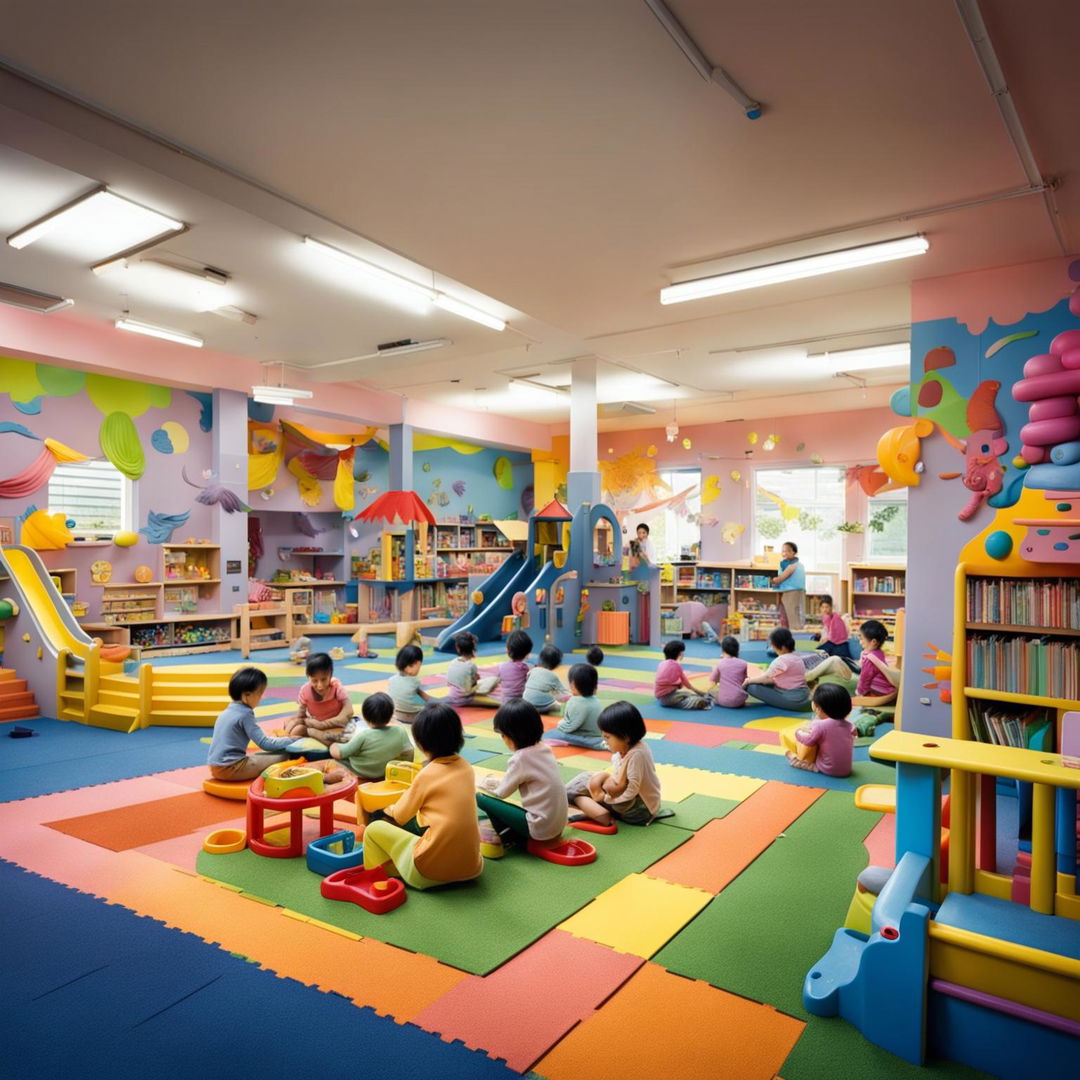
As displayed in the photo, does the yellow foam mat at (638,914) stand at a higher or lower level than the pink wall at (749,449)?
lower

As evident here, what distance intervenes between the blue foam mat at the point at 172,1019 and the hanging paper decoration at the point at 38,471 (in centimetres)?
753

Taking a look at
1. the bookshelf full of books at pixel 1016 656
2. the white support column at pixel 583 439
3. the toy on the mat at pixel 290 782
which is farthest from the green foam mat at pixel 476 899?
the white support column at pixel 583 439

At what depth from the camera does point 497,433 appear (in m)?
15.5

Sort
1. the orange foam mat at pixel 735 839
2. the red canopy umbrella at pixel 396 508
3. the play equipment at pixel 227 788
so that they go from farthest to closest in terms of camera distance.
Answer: the red canopy umbrella at pixel 396 508 < the play equipment at pixel 227 788 < the orange foam mat at pixel 735 839

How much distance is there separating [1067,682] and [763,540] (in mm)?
10673

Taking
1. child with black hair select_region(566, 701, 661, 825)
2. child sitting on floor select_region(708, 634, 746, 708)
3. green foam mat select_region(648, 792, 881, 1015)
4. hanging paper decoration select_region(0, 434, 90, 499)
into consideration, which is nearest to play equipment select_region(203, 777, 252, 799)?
green foam mat select_region(648, 792, 881, 1015)

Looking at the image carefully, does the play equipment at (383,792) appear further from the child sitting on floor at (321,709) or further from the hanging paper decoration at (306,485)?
the hanging paper decoration at (306,485)

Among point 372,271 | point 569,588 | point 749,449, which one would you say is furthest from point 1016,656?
point 749,449

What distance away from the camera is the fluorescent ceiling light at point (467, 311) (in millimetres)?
7863

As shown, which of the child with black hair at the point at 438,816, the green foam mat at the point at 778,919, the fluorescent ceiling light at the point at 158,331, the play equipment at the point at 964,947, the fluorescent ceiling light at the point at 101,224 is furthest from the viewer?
the fluorescent ceiling light at the point at 158,331

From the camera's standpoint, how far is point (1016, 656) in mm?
4367

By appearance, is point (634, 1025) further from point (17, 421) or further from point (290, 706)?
point (17, 421)

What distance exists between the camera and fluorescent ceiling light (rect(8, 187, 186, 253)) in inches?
230

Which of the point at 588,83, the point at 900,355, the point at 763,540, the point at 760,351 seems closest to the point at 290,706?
the point at 588,83
